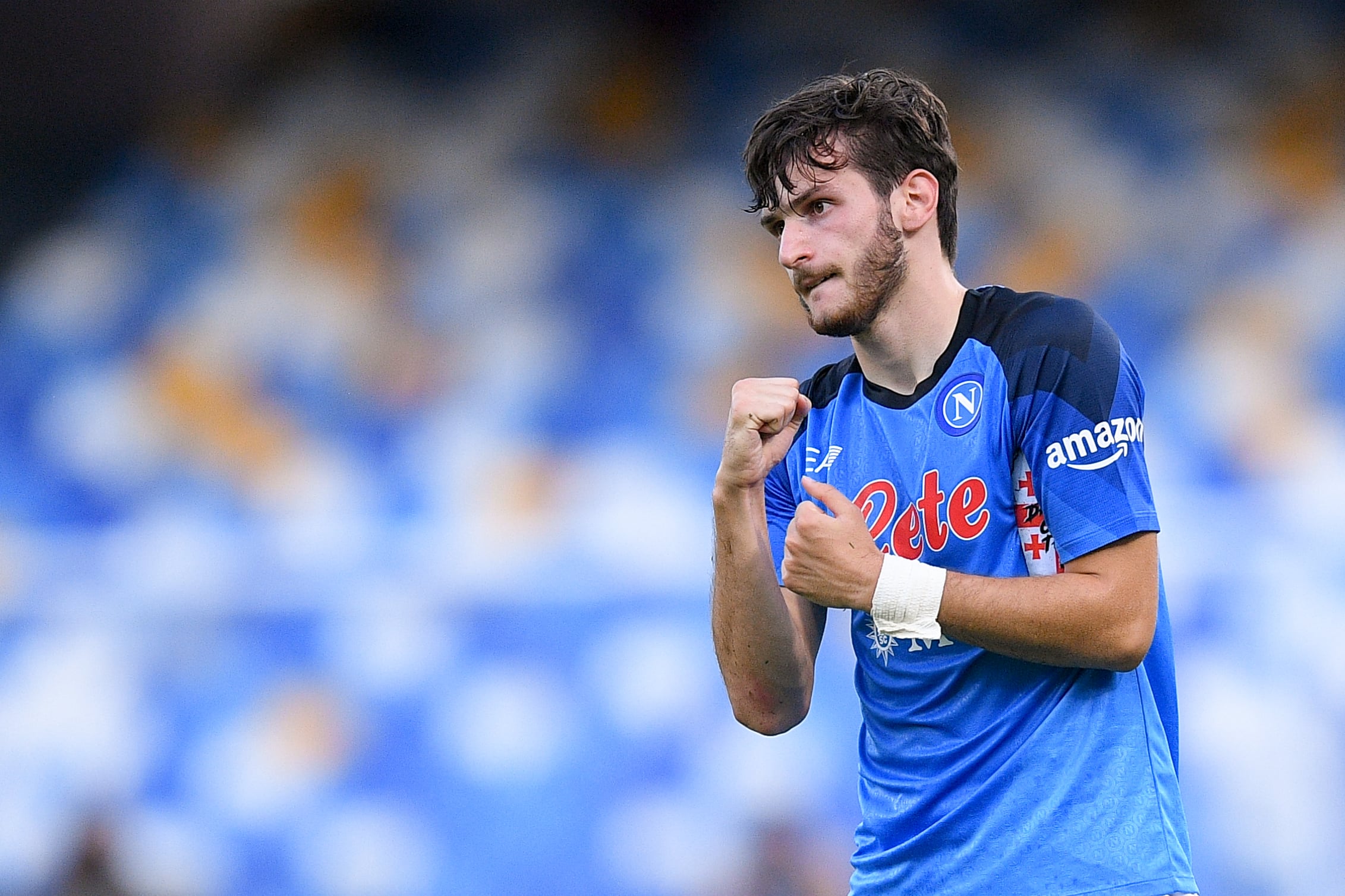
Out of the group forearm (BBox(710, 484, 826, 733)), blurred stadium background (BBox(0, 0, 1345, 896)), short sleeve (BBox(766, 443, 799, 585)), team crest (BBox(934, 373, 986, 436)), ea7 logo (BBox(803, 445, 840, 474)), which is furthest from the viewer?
blurred stadium background (BBox(0, 0, 1345, 896))

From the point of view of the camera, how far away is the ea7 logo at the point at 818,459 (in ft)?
7.85

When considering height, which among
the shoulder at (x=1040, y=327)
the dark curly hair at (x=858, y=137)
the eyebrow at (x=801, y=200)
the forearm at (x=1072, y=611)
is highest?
the dark curly hair at (x=858, y=137)

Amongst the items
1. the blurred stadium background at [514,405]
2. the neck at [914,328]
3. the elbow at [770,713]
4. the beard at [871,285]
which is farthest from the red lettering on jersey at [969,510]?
the blurred stadium background at [514,405]

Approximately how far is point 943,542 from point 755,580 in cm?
31

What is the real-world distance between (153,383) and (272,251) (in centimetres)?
77

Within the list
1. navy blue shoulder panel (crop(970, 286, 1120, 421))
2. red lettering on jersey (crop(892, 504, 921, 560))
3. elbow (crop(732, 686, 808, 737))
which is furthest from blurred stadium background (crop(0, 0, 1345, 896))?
navy blue shoulder panel (crop(970, 286, 1120, 421))

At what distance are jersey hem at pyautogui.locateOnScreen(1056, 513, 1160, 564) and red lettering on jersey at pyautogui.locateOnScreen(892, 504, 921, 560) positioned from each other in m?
0.26

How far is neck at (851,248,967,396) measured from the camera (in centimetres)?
230

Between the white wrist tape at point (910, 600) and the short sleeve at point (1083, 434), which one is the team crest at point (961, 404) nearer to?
the short sleeve at point (1083, 434)

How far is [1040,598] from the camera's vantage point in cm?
196

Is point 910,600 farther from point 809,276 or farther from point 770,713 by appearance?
point 809,276

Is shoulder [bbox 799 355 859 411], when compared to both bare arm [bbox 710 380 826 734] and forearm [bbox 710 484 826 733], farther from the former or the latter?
forearm [bbox 710 484 826 733]

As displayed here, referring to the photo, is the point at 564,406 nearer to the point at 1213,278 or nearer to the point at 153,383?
the point at 153,383

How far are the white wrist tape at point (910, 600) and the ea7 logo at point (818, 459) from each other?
1.25ft
